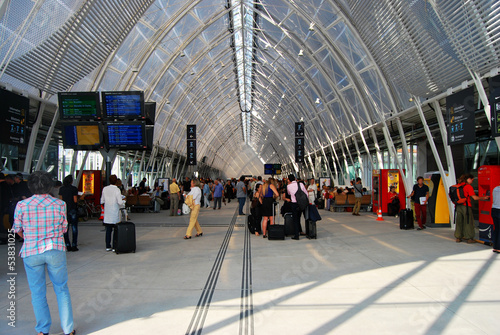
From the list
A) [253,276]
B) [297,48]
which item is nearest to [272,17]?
[297,48]

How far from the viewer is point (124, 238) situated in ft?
27.7

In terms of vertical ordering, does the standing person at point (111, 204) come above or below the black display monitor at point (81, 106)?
below

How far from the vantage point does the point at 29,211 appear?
378cm

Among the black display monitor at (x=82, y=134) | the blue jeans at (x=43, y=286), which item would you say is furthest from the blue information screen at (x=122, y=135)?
the blue jeans at (x=43, y=286)

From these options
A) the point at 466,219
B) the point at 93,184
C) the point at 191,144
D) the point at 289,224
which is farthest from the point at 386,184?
the point at 191,144

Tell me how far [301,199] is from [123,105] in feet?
20.1

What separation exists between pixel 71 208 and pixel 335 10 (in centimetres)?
1523

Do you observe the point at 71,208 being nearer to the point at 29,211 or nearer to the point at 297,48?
the point at 29,211

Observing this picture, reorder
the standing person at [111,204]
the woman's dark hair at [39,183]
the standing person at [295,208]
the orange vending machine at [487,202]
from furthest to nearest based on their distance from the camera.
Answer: the standing person at [295,208] → the orange vending machine at [487,202] → the standing person at [111,204] → the woman's dark hair at [39,183]

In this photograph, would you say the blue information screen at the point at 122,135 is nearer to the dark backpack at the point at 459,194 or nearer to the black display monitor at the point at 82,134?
the black display monitor at the point at 82,134

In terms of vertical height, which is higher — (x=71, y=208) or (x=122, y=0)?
(x=122, y=0)

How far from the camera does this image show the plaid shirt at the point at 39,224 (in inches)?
146

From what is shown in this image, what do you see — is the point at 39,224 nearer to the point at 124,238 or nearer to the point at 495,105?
the point at 124,238

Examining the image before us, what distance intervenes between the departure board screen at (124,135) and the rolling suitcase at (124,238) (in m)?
3.77
